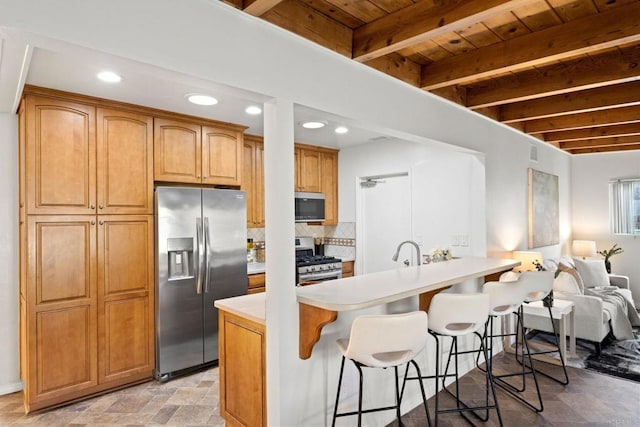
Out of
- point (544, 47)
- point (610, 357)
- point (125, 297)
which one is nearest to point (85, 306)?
point (125, 297)

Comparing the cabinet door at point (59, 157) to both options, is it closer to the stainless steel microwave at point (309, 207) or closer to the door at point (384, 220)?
the stainless steel microwave at point (309, 207)

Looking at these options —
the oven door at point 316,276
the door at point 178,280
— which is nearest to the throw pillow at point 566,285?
the oven door at point 316,276

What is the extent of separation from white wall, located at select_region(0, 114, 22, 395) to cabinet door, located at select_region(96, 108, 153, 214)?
0.78 metres

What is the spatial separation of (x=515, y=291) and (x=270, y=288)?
1823 millimetres

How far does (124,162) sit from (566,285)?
14.7ft

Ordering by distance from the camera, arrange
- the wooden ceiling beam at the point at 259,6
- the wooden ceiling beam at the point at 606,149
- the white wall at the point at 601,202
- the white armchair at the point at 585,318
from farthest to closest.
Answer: the white wall at the point at 601,202 < the wooden ceiling beam at the point at 606,149 < the white armchair at the point at 585,318 < the wooden ceiling beam at the point at 259,6

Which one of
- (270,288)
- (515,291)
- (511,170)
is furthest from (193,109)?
(511,170)

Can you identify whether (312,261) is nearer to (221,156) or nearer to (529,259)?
(221,156)

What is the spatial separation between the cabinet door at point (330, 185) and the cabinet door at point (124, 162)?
234 cm

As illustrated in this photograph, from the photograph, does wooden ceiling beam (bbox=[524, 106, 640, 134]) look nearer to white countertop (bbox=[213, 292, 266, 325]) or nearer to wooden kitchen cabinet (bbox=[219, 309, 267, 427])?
white countertop (bbox=[213, 292, 266, 325])

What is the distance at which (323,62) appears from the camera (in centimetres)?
218

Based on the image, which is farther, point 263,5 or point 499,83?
point 499,83

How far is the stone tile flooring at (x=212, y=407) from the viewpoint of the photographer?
8.81ft

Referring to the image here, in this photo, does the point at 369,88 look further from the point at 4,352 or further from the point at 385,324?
the point at 4,352
